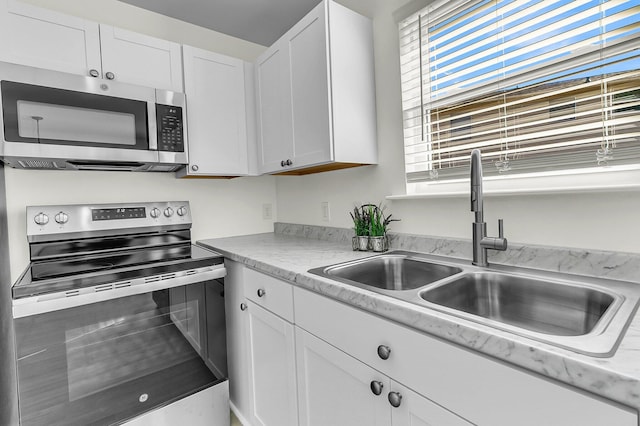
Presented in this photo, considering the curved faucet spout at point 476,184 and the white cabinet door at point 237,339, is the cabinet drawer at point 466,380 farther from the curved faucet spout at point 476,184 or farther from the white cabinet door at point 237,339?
the white cabinet door at point 237,339

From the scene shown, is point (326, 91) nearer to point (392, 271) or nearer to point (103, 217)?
point (392, 271)

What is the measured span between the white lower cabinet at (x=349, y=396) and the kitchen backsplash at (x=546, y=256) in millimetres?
700

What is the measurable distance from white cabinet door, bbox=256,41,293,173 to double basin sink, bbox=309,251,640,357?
890mm

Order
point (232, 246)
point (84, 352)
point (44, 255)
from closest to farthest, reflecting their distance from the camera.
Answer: point (84, 352) → point (44, 255) → point (232, 246)

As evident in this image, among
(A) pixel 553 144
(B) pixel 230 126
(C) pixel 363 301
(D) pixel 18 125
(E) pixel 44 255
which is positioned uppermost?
(B) pixel 230 126

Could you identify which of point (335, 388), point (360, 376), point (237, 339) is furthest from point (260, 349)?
point (360, 376)

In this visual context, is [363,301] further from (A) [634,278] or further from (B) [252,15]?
(B) [252,15]

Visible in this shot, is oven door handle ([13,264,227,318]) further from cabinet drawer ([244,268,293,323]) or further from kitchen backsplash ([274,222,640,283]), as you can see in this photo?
kitchen backsplash ([274,222,640,283])

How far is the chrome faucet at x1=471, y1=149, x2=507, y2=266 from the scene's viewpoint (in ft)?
3.82

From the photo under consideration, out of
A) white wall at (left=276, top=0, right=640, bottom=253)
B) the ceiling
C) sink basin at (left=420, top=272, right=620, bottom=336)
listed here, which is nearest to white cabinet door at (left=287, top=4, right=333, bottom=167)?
white wall at (left=276, top=0, right=640, bottom=253)

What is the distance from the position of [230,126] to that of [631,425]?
210cm

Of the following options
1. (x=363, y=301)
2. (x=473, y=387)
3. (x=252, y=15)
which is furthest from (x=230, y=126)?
(x=473, y=387)

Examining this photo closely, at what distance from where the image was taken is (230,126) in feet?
6.75

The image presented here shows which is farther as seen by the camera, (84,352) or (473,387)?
(84,352)
